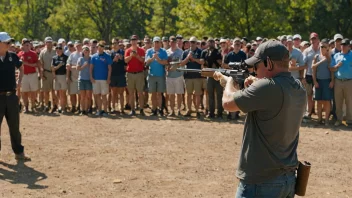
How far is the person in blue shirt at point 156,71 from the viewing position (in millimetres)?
14820

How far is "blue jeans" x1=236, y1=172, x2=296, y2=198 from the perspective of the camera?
4180 mm

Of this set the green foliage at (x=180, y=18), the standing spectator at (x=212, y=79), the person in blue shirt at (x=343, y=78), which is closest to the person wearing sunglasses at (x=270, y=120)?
the person in blue shirt at (x=343, y=78)

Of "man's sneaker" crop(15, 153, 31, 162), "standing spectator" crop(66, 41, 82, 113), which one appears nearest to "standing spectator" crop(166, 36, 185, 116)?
"standing spectator" crop(66, 41, 82, 113)

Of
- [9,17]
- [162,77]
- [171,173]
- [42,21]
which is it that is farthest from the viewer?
[42,21]

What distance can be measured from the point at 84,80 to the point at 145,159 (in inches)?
239

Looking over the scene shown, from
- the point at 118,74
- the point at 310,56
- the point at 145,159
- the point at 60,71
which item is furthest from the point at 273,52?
the point at 60,71

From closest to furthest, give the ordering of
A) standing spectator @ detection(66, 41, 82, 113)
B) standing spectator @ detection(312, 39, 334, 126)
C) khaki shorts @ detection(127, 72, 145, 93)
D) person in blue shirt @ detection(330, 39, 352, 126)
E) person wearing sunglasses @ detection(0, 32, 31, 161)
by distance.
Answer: person wearing sunglasses @ detection(0, 32, 31, 161)
person in blue shirt @ detection(330, 39, 352, 126)
standing spectator @ detection(312, 39, 334, 126)
khaki shorts @ detection(127, 72, 145, 93)
standing spectator @ detection(66, 41, 82, 113)

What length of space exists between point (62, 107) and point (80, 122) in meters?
2.01

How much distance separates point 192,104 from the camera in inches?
663

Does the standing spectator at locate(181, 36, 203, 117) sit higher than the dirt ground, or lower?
higher

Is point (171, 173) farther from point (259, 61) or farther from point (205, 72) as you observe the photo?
point (259, 61)

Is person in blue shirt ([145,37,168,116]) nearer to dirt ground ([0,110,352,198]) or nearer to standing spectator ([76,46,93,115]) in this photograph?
dirt ground ([0,110,352,198])

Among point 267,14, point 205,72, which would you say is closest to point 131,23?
point 267,14

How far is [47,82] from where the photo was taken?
16.3 m
